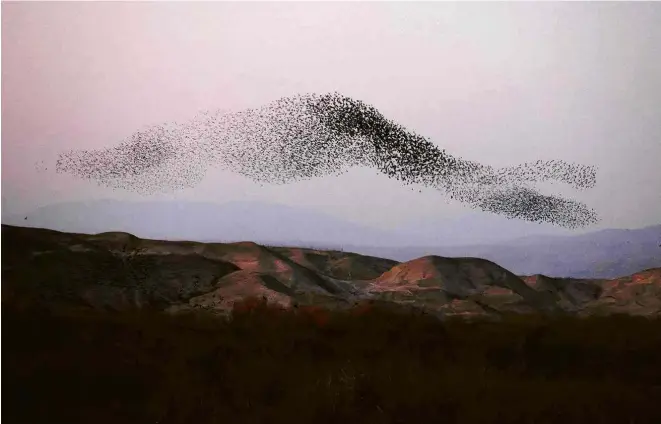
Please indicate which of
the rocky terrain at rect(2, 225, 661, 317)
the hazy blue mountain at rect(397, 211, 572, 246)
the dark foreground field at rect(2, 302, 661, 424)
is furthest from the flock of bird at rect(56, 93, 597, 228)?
the dark foreground field at rect(2, 302, 661, 424)

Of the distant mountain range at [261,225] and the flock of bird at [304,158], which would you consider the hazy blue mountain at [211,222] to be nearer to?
the distant mountain range at [261,225]

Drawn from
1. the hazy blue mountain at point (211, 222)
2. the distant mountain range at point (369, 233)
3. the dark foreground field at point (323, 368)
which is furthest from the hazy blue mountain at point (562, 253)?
the dark foreground field at point (323, 368)

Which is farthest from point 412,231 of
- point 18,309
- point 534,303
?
point 18,309

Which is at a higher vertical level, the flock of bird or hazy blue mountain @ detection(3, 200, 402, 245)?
the flock of bird

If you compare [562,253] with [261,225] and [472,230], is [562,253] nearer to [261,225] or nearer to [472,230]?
[472,230]

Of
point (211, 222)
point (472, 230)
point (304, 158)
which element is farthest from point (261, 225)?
point (472, 230)

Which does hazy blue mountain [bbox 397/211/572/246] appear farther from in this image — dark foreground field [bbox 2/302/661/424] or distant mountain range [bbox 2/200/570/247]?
dark foreground field [bbox 2/302/661/424]

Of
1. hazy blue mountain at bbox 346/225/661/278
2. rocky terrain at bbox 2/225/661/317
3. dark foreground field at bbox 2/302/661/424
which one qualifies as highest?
hazy blue mountain at bbox 346/225/661/278
